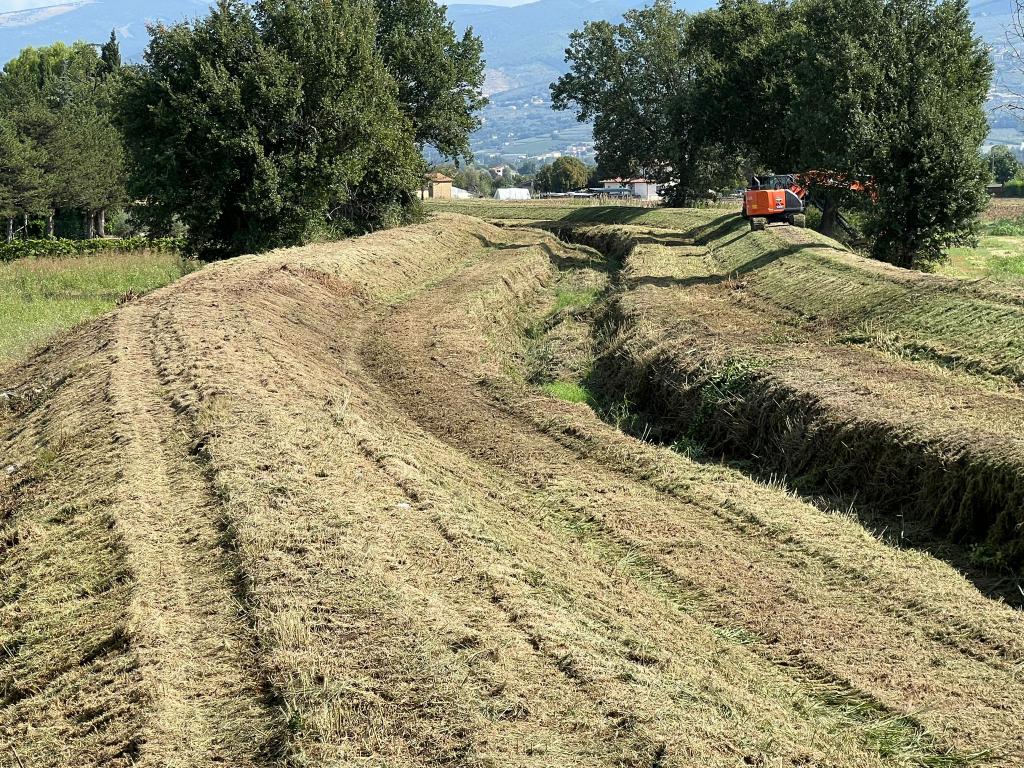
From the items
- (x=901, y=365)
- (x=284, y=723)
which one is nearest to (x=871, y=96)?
(x=901, y=365)

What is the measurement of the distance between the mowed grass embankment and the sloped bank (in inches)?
475

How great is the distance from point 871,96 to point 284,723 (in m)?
28.3

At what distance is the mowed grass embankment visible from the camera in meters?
20.0

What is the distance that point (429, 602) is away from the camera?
6.73 meters

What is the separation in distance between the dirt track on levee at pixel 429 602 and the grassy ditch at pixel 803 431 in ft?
2.70

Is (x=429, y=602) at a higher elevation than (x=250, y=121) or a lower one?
lower

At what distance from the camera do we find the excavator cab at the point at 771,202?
32594 mm

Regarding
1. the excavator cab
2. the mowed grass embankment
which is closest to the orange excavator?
the excavator cab

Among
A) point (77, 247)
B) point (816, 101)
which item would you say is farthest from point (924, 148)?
point (77, 247)

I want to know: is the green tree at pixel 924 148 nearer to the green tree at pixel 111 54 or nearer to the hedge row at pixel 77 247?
the hedge row at pixel 77 247

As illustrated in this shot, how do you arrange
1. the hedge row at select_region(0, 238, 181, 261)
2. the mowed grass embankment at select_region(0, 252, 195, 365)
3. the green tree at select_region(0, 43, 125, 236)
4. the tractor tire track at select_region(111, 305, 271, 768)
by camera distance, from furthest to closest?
the green tree at select_region(0, 43, 125, 236)
the hedge row at select_region(0, 238, 181, 261)
the mowed grass embankment at select_region(0, 252, 195, 365)
the tractor tire track at select_region(111, 305, 271, 768)

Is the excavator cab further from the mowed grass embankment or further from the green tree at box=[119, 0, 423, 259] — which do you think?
the mowed grass embankment

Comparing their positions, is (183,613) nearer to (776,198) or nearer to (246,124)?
(246,124)

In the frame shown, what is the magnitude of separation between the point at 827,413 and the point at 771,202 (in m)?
22.6
